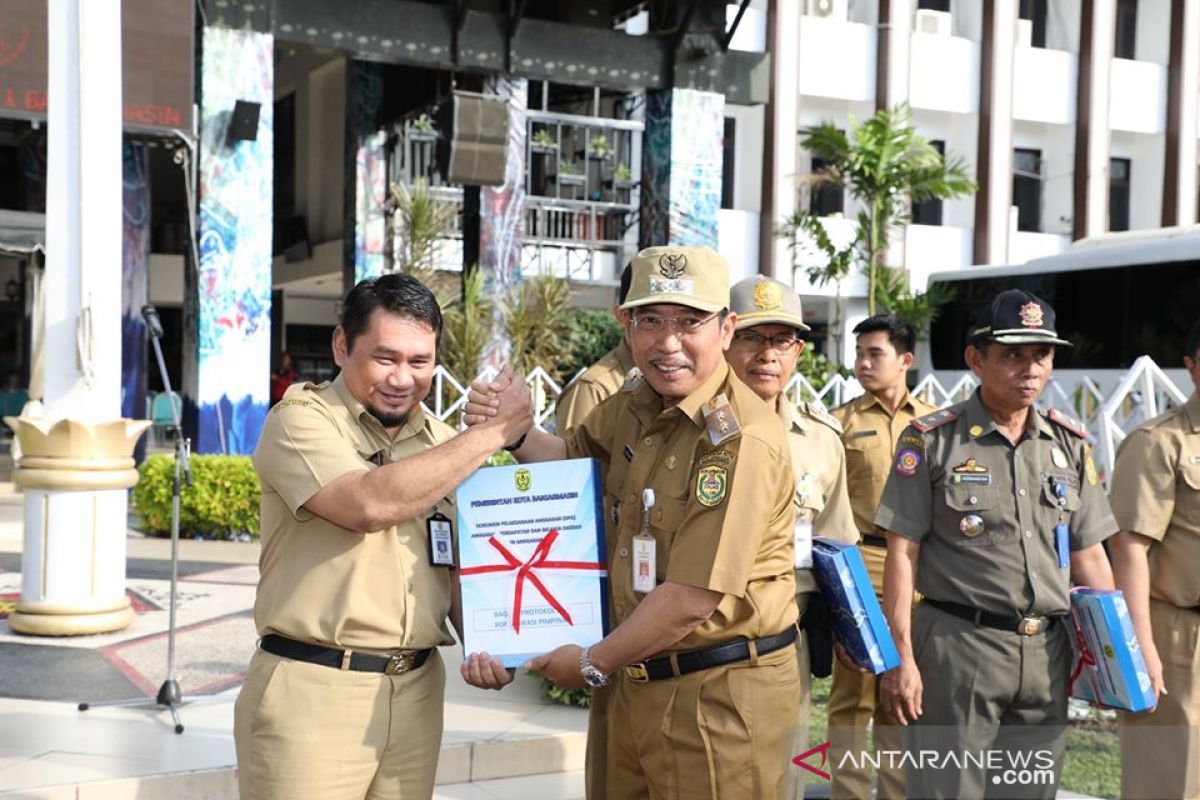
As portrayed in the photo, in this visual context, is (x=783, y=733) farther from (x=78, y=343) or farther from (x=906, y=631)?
(x=78, y=343)

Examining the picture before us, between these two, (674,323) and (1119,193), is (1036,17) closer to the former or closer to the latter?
(1119,193)

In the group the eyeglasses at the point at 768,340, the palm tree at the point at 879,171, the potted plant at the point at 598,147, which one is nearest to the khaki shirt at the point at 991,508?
the eyeglasses at the point at 768,340

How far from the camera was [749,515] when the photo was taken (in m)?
2.66

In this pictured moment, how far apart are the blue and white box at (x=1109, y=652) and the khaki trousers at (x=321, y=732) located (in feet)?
6.54

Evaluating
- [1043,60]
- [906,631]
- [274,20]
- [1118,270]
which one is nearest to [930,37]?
[1043,60]

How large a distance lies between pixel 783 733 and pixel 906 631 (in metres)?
0.97

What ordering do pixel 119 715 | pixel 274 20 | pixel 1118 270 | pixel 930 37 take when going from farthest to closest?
pixel 930 37
pixel 1118 270
pixel 274 20
pixel 119 715

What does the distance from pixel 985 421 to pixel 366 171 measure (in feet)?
51.0

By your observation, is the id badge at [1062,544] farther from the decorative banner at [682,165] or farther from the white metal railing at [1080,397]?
the decorative banner at [682,165]

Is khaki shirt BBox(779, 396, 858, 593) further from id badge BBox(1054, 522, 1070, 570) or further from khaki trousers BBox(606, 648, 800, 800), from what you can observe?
khaki trousers BBox(606, 648, 800, 800)

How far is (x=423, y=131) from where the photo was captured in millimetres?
18469

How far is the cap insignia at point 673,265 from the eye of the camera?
2783mm

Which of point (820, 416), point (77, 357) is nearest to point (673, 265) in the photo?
point (820, 416)

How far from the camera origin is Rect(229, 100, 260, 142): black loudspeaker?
12.5m
